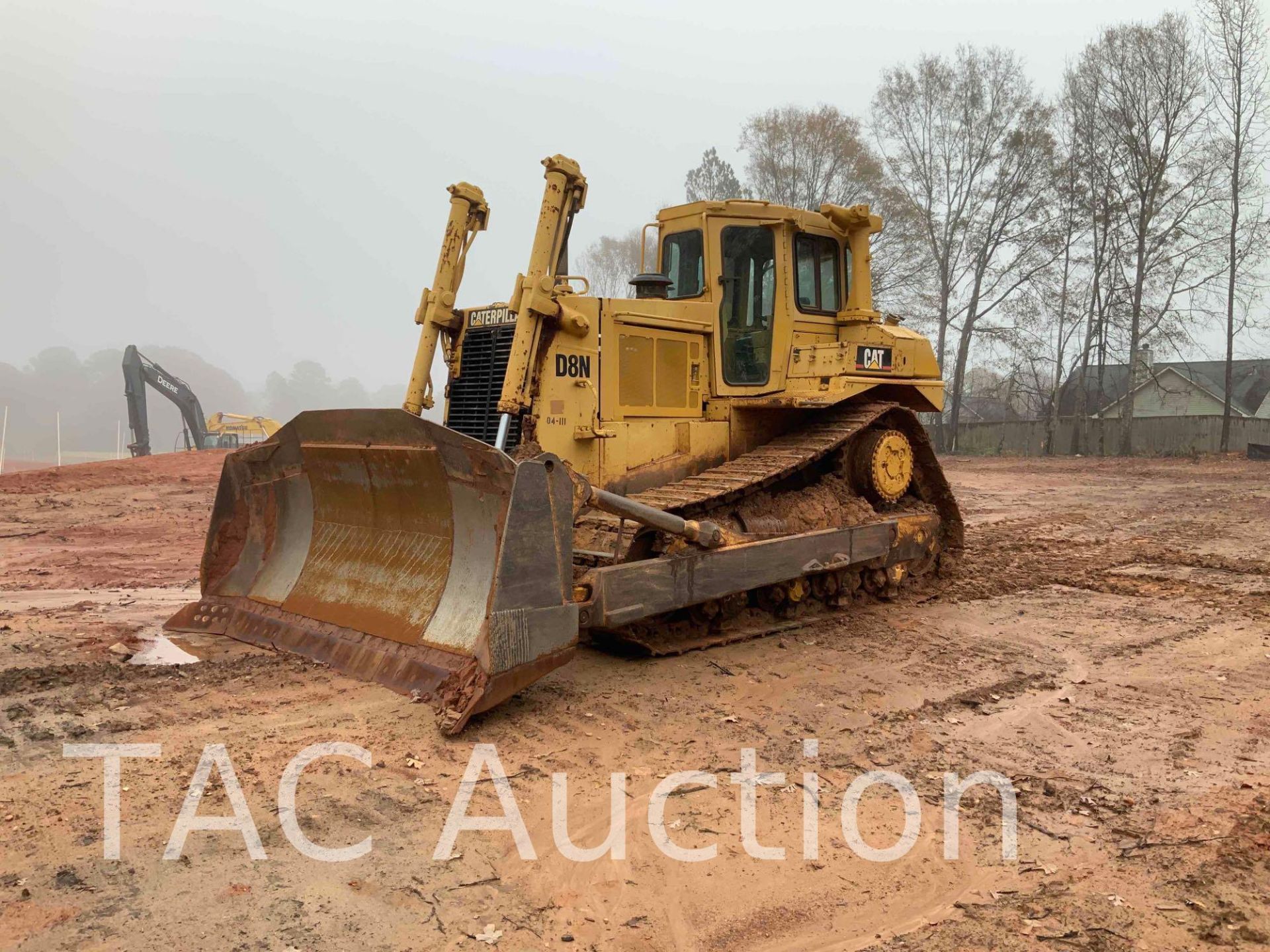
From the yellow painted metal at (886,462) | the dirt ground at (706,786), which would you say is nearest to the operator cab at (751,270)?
the yellow painted metal at (886,462)

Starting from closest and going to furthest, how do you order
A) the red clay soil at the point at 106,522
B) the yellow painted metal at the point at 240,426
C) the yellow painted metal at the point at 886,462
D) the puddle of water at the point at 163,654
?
the puddle of water at the point at 163,654 < the yellow painted metal at the point at 886,462 < the red clay soil at the point at 106,522 < the yellow painted metal at the point at 240,426

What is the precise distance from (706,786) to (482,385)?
11.5 feet

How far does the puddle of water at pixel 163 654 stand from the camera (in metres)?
5.50

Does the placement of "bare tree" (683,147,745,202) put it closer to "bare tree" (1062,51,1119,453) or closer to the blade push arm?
"bare tree" (1062,51,1119,453)

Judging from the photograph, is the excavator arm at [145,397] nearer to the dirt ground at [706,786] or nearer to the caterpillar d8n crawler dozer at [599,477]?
the dirt ground at [706,786]

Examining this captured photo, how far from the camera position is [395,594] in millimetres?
5434

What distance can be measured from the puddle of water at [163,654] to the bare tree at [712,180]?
41447 mm

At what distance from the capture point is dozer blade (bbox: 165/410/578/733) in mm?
4488

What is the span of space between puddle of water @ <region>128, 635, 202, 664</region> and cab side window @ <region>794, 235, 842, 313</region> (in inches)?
203

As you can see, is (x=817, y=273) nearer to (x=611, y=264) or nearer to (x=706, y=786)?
(x=706, y=786)

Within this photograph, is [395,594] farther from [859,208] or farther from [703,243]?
[859,208]

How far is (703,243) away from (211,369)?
7413 cm

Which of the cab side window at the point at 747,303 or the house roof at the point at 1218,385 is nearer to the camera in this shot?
the cab side window at the point at 747,303

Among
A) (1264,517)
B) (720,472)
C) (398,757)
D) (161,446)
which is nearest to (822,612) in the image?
(720,472)
